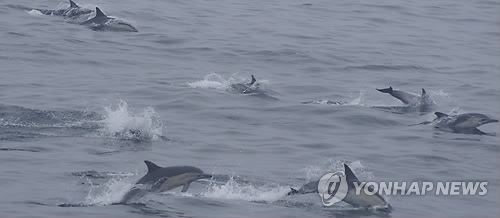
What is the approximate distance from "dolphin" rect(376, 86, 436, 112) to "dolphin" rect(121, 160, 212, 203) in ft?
27.6

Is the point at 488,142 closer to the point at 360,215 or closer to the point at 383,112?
the point at 383,112

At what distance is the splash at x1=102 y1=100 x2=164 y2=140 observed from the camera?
2181cm

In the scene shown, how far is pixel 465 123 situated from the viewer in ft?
77.2

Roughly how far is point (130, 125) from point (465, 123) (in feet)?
21.7

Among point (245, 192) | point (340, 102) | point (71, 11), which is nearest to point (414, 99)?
point (340, 102)

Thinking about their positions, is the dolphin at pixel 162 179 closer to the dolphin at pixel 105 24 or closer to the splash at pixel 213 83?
the splash at pixel 213 83

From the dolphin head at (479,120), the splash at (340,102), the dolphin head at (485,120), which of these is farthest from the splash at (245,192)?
the splash at (340,102)

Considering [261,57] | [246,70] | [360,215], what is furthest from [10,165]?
[261,57]

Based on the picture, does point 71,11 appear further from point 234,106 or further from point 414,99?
point 414,99

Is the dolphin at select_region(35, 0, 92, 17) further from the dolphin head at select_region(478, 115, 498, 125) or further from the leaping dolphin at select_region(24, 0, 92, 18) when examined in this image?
the dolphin head at select_region(478, 115, 498, 125)

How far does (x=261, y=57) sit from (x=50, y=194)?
14525 mm

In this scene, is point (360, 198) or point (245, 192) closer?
point (360, 198)

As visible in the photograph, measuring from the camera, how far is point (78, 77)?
27.7m

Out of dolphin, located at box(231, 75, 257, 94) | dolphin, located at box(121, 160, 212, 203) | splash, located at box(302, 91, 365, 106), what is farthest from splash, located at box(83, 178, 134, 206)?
dolphin, located at box(231, 75, 257, 94)
